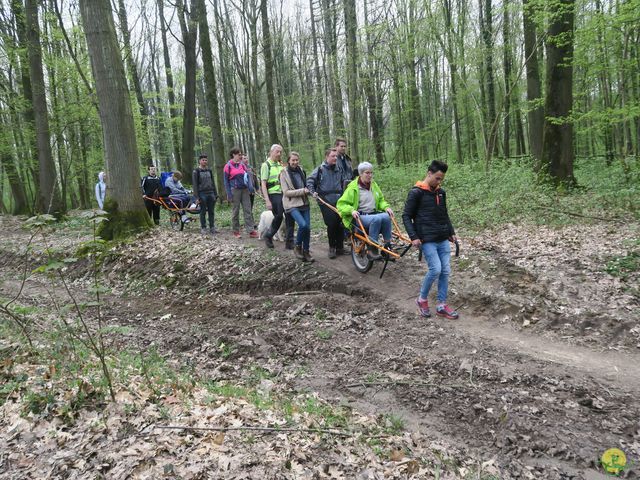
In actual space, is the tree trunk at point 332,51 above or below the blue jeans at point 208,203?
above

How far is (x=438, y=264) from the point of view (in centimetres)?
594

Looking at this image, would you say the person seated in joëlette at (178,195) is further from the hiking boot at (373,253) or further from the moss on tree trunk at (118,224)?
the hiking boot at (373,253)

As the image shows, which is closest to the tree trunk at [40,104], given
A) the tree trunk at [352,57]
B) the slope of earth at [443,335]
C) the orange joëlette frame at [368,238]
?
the slope of earth at [443,335]

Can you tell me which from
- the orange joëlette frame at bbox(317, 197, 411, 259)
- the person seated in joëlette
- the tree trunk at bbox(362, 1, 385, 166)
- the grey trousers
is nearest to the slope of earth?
the orange joëlette frame at bbox(317, 197, 411, 259)

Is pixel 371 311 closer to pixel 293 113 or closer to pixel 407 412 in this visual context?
pixel 407 412

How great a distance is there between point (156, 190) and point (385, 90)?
1871 cm

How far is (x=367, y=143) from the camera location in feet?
85.3

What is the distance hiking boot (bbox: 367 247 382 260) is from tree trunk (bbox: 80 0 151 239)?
613 centimetres

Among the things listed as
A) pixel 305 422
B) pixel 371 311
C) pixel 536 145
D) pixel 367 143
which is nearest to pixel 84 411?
pixel 305 422

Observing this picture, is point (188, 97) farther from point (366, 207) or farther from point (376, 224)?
point (376, 224)

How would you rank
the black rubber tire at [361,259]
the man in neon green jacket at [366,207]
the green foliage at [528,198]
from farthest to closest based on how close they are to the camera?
the green foliage at [528,198]
the black rubber tire at [361,259]
the man in neon green jacket at [366,207]

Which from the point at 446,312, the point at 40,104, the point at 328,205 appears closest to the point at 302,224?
the point at 328,205

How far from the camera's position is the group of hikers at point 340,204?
232 inches

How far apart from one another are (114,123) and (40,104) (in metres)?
8.27
